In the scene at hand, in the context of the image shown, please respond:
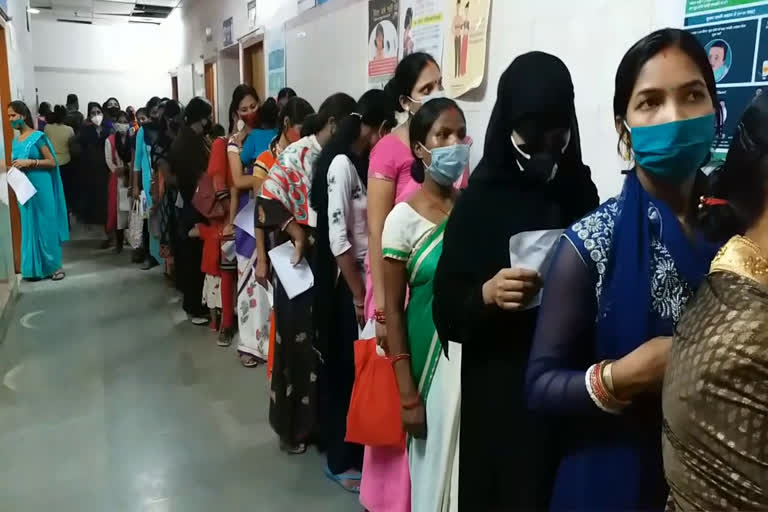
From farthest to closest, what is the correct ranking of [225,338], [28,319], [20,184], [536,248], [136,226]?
[136,226] < [20,184] < [28,319] < [225,338] < [536,248]

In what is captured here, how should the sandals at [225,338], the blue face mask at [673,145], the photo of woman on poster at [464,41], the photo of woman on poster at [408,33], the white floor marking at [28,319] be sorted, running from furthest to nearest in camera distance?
the white floor marking at [28,319] < the sandals at [225,338] < the photo of woman on poster at [408,33] < the photo of woman on poster at [464,41] < the blue face mask at [673,145]

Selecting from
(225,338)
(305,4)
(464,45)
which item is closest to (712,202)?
(464,45)

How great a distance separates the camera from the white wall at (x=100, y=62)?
1189 cm

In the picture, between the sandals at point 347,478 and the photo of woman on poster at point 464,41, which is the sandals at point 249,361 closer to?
the sandals at point 347,478

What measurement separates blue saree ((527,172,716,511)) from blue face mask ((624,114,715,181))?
0.04 metres

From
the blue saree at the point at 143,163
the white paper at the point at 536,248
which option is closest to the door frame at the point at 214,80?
the blue saree at the point at 143,163

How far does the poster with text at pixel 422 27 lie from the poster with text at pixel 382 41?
8 centimetres

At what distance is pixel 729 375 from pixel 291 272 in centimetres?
206

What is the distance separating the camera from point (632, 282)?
867 millimetres

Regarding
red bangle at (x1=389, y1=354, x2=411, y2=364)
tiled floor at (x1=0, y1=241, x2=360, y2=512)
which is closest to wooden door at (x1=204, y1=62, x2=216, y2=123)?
tiled floor at (x1=0, y1=241, x2=360, y2=512)

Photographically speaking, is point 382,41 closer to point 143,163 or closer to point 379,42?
point 379,42

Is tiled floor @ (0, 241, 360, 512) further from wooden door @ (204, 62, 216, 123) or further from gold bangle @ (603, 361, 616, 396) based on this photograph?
wooden door @ (204, 62, 216, 123)

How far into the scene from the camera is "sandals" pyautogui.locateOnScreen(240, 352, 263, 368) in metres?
3.66

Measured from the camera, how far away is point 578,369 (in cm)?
94
